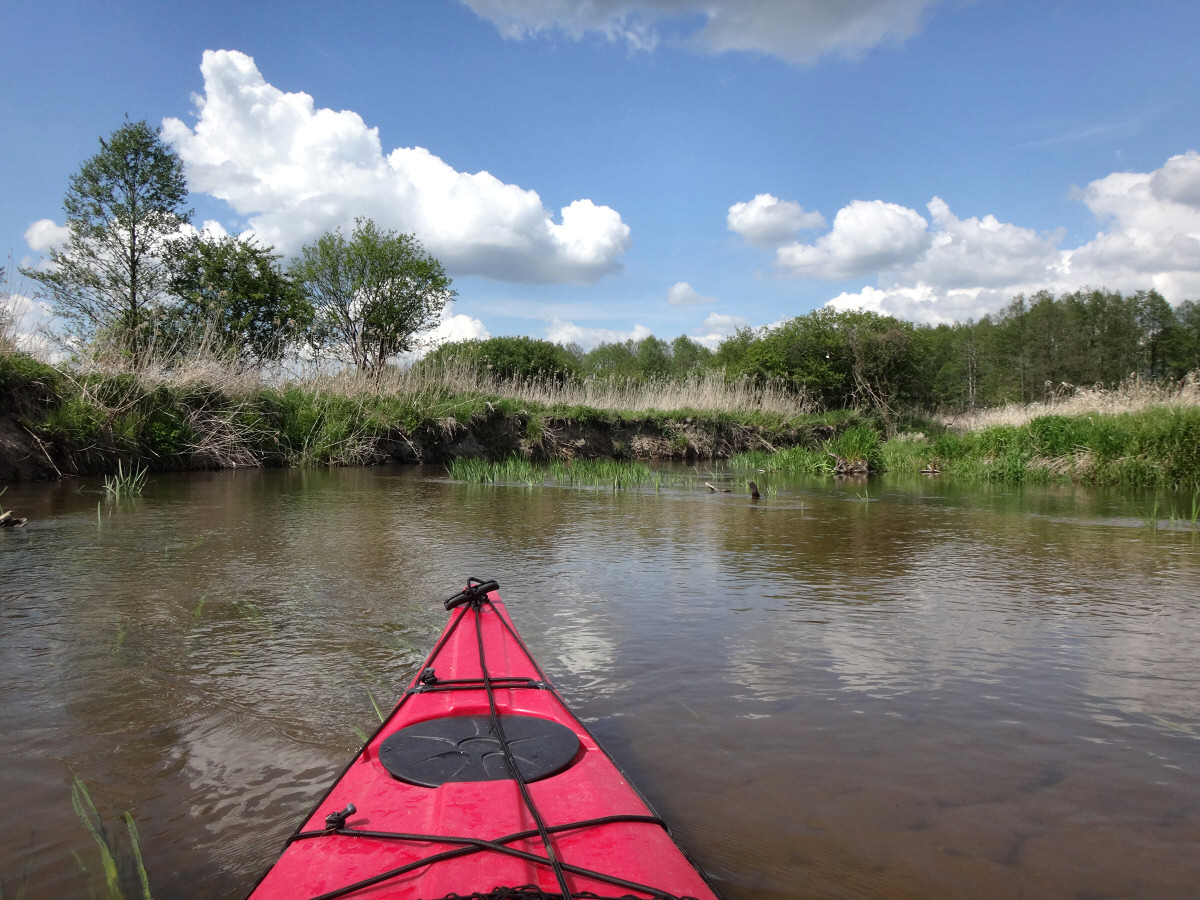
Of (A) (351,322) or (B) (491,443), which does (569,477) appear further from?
(A) (351,322)

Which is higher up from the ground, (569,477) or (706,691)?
(569,477)

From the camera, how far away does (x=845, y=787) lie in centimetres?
201

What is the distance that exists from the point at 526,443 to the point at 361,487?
7617mm

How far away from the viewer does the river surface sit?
67.9 inches

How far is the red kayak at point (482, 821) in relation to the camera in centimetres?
129

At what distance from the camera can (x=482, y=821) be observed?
1457 millimetres

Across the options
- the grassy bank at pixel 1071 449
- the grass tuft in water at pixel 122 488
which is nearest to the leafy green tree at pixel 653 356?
the grassy bank at pixel 1071 449

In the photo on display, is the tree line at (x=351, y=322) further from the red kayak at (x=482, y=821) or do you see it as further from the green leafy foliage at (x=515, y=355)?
the red kayak at (x=482, y=821)

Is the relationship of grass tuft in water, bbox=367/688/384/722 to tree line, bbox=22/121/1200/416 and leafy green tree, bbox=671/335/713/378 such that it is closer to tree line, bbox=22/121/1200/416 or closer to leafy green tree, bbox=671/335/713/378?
tree line, bbox=22/121/1200/416

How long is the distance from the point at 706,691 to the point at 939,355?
5251 centimetres

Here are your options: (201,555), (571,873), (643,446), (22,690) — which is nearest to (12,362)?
(201,555)

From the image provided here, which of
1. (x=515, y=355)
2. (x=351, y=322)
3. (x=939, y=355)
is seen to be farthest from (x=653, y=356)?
(x=351, y=322)

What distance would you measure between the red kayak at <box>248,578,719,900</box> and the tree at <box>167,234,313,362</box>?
65.8 ft

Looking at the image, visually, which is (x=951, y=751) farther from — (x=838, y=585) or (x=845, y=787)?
(x=838, y=585)
